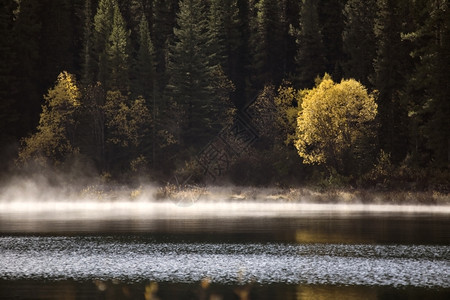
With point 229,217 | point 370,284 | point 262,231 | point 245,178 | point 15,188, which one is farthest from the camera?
point 245,178

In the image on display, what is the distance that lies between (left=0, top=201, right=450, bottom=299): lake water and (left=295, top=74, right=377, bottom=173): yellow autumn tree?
20592mm

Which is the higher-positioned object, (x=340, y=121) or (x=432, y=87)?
(x=432, y=87)

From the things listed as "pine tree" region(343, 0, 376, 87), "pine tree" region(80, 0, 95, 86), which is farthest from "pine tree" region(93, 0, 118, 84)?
"pine tree" region(343, 0, 376, 87)

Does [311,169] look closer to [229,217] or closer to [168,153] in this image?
[168,153]

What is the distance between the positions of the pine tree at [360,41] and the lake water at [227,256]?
118 ft

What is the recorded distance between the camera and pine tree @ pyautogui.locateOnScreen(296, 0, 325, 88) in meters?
107

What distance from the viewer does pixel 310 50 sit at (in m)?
108

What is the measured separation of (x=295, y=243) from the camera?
43000mm

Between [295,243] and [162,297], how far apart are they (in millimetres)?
17917

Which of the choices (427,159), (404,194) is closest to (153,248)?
(404,194)

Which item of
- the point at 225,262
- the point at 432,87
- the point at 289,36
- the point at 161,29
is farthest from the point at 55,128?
the point at 225,262

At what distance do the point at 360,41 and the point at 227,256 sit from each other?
67.8m

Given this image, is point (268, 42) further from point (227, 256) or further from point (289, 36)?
point (227, 256)

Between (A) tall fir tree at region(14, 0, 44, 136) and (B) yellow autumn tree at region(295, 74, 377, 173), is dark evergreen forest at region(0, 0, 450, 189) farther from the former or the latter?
(B) yellow autumn tree at region(295, 74, 377, 173)
